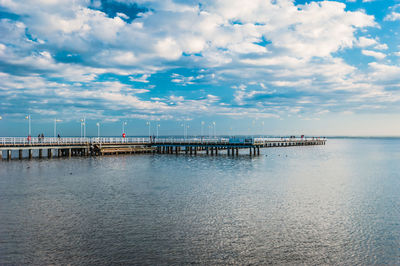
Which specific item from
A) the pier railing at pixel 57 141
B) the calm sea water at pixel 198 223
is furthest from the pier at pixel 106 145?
the calm sea water at pixel 198 223

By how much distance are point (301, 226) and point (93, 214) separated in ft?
39.4

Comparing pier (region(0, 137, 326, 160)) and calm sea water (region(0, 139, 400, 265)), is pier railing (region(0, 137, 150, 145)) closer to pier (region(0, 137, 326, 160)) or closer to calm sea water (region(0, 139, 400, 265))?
Result: pier (region(0, 137, 326, 160))

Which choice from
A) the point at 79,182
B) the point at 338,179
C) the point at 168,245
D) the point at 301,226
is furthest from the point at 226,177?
the point at 168,245

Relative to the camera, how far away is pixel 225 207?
21922 mm

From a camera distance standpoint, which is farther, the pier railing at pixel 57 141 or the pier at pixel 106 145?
the pier at pixel 106 145

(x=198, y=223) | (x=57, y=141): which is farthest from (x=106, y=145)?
(x=198, y=223)

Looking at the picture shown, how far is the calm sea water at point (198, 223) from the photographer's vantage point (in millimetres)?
13828

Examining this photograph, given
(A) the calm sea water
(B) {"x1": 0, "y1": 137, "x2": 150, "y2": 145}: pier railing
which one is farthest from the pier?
(A) the calm sea water

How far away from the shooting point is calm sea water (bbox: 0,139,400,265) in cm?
1383

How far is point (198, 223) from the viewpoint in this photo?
18250 millimetres

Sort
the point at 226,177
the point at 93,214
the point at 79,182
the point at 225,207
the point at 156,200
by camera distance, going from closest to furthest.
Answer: the point at 93,214 < the point at 225,207 < the point at 156,200 < the point at 79,182 < the point at 226,177

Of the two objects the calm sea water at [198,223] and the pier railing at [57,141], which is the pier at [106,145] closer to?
the pier railing at [57,141]

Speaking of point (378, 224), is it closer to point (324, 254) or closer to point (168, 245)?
point (324, 254)

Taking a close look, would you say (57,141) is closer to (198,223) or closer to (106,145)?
(106,145)
